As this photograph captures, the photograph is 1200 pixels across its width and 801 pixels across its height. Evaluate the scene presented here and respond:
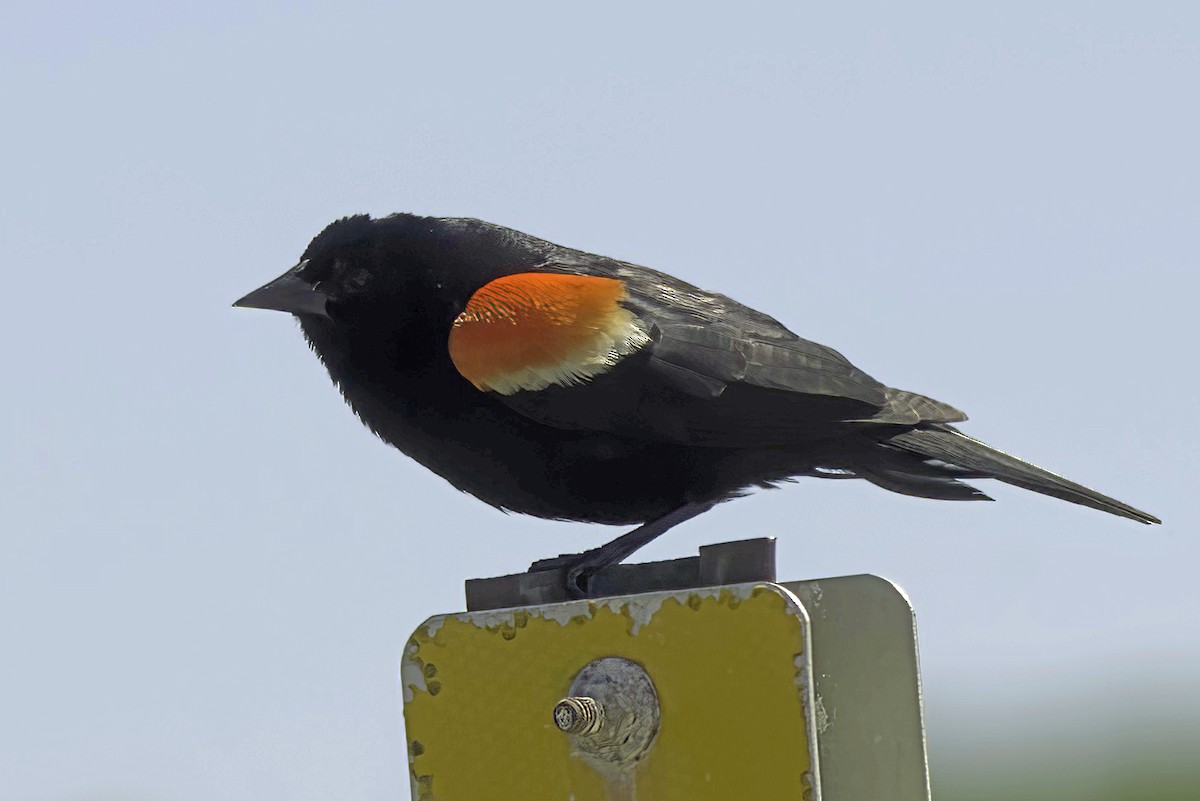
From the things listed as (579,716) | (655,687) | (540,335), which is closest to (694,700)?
(655,687)

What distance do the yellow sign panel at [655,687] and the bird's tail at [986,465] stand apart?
1321 mm

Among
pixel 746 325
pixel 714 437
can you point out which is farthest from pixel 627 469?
pixel 746 325

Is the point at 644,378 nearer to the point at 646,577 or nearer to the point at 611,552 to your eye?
the point at 611,552

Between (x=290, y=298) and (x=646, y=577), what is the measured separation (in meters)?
1.61

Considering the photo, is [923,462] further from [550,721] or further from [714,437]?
[550,721]

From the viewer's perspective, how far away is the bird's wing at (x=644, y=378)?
156 inches

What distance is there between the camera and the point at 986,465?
391 centimetres

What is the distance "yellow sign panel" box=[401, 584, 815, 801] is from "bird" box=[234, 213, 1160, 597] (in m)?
0.65

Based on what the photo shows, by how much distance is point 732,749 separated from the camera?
279 centimetres

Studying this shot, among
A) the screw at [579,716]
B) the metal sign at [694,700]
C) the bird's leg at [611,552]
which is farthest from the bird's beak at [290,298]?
the screw at [579,716]

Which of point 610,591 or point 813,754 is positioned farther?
point 610,591

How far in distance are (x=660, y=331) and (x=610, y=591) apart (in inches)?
32.0

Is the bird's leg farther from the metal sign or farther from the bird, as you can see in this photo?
the metal sign

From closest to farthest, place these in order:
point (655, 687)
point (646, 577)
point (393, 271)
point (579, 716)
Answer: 1. point (579, 716)
2. point (655, 687)
3. point (646, 577)
4. point (393, 271)
